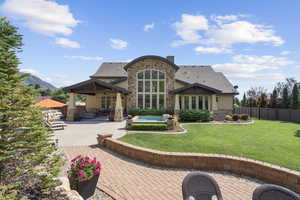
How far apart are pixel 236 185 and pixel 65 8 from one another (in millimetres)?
10677

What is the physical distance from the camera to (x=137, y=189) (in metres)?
3.94

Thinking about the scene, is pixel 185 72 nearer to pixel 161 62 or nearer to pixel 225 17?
pixel 161 62

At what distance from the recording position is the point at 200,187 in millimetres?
2615

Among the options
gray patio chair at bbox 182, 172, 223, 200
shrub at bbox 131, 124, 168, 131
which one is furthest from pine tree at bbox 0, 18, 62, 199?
shrub at bbox 131, 124, 168, 131

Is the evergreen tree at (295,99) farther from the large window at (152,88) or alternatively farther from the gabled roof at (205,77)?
the large window at (152,88)

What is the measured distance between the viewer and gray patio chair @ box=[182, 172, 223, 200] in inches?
101

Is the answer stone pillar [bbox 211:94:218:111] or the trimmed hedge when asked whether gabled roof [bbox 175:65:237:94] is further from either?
the trimmed hedge

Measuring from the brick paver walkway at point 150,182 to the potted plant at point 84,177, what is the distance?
0.49 meters

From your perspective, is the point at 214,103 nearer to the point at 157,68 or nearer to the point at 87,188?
the point at 157,68

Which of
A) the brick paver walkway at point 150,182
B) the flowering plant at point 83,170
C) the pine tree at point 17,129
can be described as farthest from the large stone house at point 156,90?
the pine tree at point 17,129

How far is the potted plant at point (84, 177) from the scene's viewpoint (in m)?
3.47

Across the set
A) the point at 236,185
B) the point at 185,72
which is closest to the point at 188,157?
the point at 236,185

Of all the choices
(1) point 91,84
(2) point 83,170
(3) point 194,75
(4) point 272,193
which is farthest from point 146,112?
(4) point 272,193

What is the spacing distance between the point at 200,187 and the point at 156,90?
1741cm
